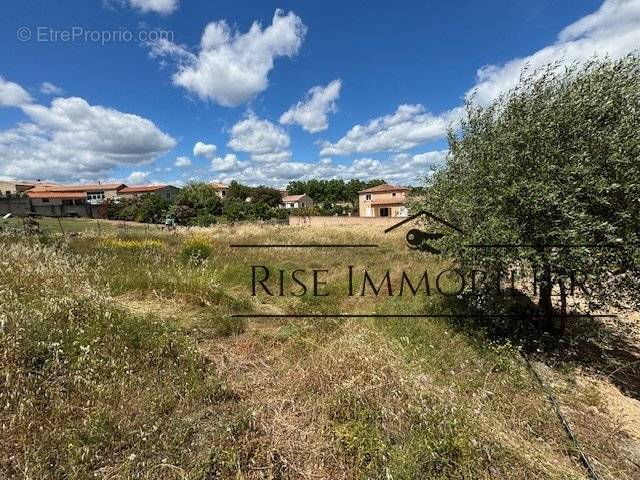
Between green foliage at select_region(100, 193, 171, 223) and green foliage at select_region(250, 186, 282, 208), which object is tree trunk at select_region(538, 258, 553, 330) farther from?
green foliage at select_region(250, 186, 282, 208)

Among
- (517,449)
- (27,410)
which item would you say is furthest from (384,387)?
(27,410)

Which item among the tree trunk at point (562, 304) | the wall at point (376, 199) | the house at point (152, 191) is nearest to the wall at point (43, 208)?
the house at point (152, 191)

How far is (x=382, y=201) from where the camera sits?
43.1m

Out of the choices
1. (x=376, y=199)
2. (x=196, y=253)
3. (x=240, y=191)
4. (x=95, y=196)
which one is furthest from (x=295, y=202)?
(x=196, y=253)

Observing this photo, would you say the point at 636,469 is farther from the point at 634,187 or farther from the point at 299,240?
the point at 299,240

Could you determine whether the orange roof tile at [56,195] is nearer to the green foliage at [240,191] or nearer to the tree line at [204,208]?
the tree line at [204,208]

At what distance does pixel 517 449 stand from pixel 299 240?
13.2 m

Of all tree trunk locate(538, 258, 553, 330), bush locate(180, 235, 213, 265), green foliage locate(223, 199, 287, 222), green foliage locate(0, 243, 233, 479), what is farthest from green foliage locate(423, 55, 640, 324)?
green foliage locate(223, 199, 287, 222)

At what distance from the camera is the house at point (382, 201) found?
41469mm

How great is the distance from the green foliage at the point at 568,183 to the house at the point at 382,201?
35072 mm

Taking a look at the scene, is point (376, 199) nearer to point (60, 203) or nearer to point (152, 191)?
point (152, 191)

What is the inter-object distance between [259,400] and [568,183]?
4.61 meters

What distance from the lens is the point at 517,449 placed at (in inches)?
109

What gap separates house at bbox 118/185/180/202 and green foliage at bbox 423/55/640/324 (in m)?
66.6
